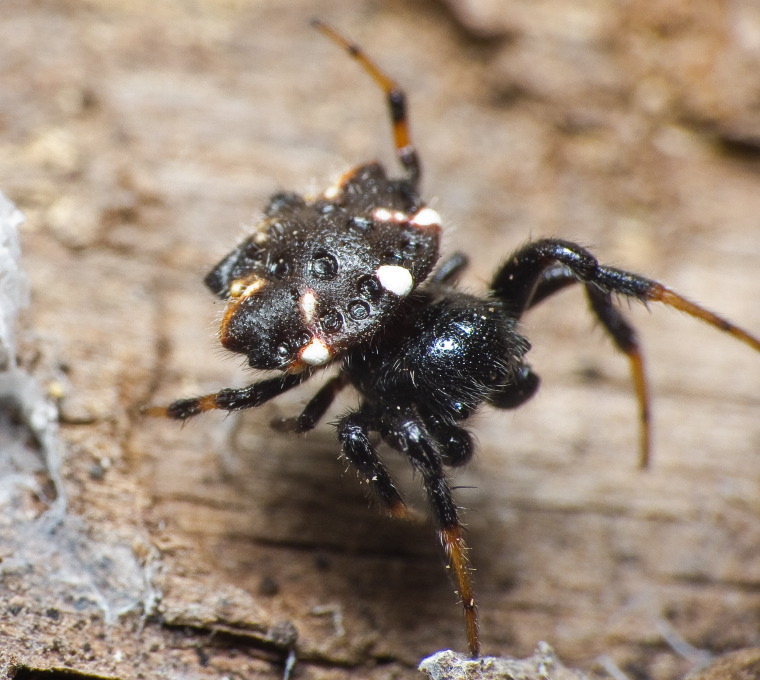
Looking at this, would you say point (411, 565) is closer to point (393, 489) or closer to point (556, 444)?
point (393, 489)

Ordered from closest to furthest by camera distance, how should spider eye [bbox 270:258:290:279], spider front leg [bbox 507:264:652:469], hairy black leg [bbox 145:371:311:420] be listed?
spider eye [bbox 270:258:290:279], hairy black leg [bbox 145:371:311:420], spider front leg [bbox 507:264:652:469]

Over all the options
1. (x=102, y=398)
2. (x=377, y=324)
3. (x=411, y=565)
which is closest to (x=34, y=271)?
(x=102, y=398)

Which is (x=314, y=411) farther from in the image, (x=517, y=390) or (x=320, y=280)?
(x=517, y=390)

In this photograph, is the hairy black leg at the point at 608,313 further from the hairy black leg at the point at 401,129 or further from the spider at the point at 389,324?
the hairy black leg at the point at 401,129

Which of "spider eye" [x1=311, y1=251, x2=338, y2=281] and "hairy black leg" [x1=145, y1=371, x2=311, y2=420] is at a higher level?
"spider eye" [x1=311, y1=251, x2=338, y2=281]

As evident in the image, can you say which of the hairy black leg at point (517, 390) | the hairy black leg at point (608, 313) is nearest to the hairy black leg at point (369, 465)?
the hairy black leg at point (517, 390)

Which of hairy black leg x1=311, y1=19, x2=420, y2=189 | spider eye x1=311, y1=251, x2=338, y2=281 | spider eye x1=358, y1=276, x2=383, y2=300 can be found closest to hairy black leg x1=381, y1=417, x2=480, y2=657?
spider eye x1=358, y1=276, x2=383, y2=300

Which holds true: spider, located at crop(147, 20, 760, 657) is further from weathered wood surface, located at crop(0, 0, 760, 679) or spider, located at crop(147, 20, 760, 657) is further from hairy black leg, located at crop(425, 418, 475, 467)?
weathered wood surface, located at crop(0, 0, 760, 679)

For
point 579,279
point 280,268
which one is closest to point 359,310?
point 280,268
